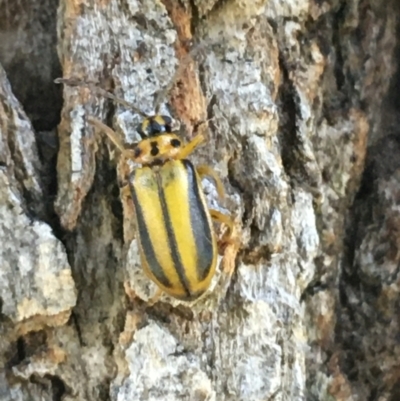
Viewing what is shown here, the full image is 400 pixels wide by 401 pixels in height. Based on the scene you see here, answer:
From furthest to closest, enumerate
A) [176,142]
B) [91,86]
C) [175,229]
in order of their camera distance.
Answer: [176,142] < [175,229] < [91,86]

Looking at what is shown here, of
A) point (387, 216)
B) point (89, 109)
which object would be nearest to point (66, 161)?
point (89, 109)

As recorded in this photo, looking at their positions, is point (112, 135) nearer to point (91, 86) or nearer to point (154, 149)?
point (91, 86)

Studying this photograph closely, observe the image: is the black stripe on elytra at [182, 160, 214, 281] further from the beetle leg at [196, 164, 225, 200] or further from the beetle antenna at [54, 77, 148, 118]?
the beetle antenna at [54, 77, 148, 118]

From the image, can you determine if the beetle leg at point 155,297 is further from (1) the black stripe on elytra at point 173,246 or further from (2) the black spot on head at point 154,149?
(2) the black spot on head at point 154,149

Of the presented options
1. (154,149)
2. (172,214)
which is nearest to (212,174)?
(172,214)

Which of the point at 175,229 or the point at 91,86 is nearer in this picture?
the point at 91,86

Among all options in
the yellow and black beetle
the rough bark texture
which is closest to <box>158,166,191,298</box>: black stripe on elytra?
the yellow and black beetle
